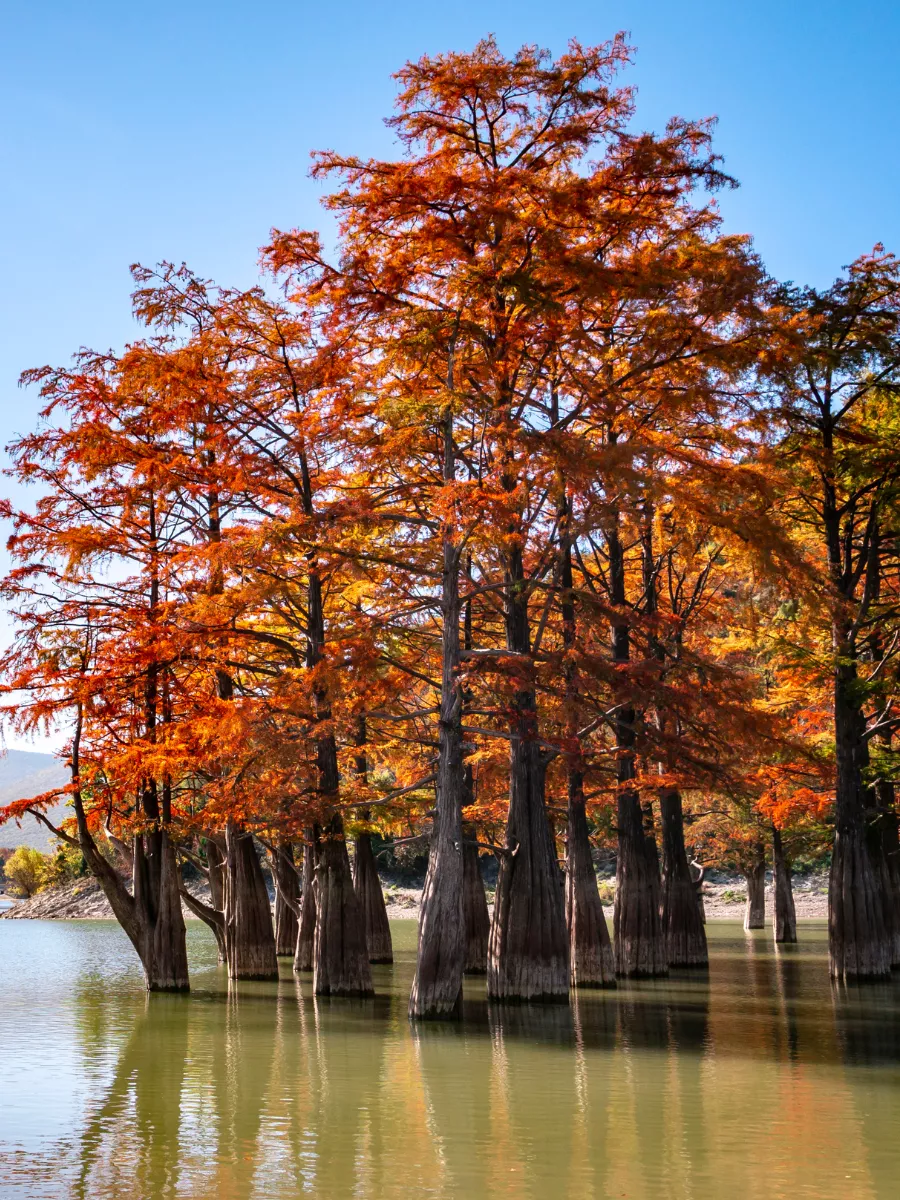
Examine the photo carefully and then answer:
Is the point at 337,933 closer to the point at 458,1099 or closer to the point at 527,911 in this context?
the point at 527,911

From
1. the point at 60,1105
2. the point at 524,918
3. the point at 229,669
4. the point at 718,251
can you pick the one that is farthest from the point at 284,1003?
the point at 718,251

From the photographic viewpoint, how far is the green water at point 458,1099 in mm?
10352

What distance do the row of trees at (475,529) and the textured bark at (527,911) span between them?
0.06 metres

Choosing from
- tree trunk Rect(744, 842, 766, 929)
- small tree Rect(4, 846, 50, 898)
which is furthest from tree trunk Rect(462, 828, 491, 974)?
small tree Rect(4, 846, 50, 898)

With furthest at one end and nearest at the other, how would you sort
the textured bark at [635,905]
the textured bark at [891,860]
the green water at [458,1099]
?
the textured bark at [891,860] → the textured bark at [635,905] → the green water at [458,1099]

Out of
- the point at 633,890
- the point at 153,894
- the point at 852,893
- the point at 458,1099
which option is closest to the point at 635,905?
the point at 633,890

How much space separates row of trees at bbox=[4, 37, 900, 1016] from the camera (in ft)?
67.8

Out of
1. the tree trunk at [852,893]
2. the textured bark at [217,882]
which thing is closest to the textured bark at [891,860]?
the tree trunk at [852,893]

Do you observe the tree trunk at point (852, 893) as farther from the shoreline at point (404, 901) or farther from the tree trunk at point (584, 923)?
the shoreline at point (404, 901)

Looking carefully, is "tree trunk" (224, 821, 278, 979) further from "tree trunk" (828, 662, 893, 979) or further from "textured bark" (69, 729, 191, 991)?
"tree trunk" (828, 662, 893, 979)

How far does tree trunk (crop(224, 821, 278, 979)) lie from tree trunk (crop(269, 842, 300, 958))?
2851 millimetres

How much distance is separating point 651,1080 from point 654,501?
9.12 m

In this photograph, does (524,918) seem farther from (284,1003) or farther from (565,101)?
(565,101)

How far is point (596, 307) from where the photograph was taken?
75.3 ft
